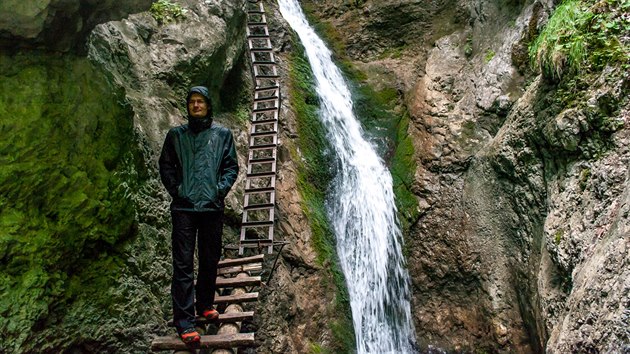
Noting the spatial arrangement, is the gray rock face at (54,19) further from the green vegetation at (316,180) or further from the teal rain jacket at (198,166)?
the green vegetation at (316,180)

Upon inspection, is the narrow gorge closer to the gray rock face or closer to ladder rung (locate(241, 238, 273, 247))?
the gray rock face

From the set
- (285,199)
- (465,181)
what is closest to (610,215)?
(465,181)

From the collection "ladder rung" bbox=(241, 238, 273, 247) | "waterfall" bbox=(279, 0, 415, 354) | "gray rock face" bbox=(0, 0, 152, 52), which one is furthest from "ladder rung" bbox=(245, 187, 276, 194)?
"gray rock face" bbox=(0, 0, 152, 52)

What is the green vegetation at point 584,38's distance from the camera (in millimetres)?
5340

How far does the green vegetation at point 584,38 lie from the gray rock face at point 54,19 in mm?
4779

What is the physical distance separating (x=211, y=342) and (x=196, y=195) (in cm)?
115

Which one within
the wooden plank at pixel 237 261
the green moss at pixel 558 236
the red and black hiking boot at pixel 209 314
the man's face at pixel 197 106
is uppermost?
the man's face at pixel 197 106

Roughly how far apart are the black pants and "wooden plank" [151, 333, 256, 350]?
0.16 metres

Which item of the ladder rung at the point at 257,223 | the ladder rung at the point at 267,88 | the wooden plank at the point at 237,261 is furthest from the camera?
the ladder rung at the point at 267,88

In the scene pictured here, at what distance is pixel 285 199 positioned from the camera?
7484 millimetres

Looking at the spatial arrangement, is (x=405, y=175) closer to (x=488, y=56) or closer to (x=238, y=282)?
(x=488, y=56)

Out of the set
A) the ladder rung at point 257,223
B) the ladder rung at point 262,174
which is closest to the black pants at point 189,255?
the ladder rung at point 257,223

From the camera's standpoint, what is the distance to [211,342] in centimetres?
375

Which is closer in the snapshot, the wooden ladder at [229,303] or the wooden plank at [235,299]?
the wooden ladder at [229,303]
